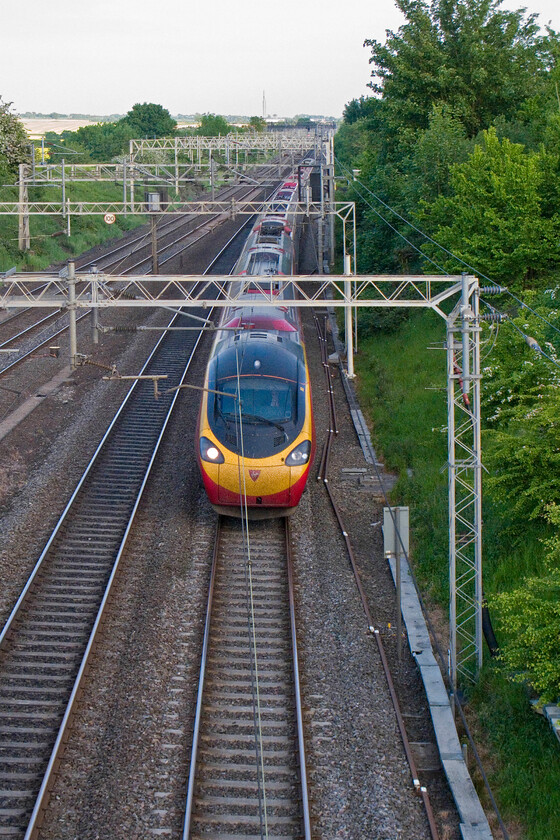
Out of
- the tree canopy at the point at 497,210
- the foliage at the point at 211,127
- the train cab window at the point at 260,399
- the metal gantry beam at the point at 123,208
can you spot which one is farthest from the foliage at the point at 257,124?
the train cab window at the point at 260,399

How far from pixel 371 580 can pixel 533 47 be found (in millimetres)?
31517

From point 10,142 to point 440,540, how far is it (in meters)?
37.6

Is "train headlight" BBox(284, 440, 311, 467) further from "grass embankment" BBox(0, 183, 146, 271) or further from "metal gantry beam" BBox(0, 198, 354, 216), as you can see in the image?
"grass embankment" BBox(0, 183, 146, 271)

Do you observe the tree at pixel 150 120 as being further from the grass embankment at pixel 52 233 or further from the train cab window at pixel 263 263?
the train cab window at pixel 263 263

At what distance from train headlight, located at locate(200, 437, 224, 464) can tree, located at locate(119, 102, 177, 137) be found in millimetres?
82838

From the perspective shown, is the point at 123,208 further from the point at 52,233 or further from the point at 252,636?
the point at 252,636

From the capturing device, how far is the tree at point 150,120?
92.2m

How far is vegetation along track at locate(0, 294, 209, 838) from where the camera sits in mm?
9508

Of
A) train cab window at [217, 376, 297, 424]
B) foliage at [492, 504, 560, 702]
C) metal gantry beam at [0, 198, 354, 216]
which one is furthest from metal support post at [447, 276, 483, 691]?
metal gantry beam at [0, 198, 354, 216]

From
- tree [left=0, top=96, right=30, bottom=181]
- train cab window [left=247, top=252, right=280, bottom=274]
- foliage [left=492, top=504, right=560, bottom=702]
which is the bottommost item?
foliage [left=492, top=504, right=560, bottom=702]

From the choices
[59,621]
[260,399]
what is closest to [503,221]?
[260,399]

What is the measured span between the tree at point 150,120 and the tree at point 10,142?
47.4 metres

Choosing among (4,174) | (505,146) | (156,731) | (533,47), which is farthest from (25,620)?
(4,174)

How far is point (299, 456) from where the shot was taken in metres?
14.7
